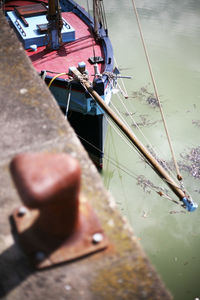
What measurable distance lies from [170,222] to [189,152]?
219 centimetres

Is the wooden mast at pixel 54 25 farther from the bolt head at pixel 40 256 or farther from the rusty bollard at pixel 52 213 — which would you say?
the bolt head at pixel 40 256

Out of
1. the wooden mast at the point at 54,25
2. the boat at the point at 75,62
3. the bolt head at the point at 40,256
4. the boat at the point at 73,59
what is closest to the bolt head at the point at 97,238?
the bolt head at the point at 40,256

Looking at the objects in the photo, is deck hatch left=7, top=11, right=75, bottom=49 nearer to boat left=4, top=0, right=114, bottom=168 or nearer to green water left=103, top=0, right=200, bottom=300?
boat left=4, top=0, right=114, bottom=168

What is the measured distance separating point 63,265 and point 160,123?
24.9 feet

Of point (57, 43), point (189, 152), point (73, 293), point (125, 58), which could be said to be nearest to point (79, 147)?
point (73, 293)

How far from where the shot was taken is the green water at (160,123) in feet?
19.6

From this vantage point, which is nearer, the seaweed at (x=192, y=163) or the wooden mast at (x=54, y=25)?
the wooden mast at (x=54, y=25)

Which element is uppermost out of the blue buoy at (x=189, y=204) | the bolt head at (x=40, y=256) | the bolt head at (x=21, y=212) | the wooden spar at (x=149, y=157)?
the bolt head at (x=21, y=212)

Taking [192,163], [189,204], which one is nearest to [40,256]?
[189,204]

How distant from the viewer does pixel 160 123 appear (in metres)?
8.56

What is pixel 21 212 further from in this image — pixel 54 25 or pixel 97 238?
pixel 54 25

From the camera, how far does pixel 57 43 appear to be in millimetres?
7160

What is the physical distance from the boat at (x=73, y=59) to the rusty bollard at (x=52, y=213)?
14.8 ft

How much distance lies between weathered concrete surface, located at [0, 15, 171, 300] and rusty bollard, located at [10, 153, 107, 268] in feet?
0.17
